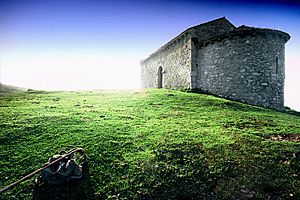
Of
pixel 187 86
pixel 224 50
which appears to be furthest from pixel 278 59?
pixel 187 86

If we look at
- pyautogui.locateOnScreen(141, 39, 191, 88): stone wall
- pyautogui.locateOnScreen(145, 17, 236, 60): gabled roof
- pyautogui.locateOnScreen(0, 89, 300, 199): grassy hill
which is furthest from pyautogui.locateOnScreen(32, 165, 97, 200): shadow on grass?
pyautogui.locateOnScreen(145, 17, 236, 60): gabled roof

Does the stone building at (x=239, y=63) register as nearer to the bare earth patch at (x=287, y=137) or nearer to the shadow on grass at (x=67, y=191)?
the bare earth patch at (x=287, y=137)

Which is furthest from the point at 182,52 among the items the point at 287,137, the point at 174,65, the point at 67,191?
the point at 67,191

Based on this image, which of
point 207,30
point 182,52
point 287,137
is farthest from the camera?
Result: point 182,52

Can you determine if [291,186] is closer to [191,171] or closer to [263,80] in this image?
[191,171]

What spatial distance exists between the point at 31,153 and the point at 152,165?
11.0 feet

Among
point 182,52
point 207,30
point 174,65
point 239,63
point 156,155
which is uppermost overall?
point 207,30

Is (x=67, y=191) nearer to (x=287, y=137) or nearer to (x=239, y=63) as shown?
(x=287, y=137)

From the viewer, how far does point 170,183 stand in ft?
15.3

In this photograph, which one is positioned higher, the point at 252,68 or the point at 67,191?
the point at 252,68

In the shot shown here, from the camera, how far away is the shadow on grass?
4086mm

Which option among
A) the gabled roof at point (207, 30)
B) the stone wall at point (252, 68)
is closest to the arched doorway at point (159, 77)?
the gabled roof at point (207, 30)

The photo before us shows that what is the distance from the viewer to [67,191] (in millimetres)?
4215

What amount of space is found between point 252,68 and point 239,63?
98cm
